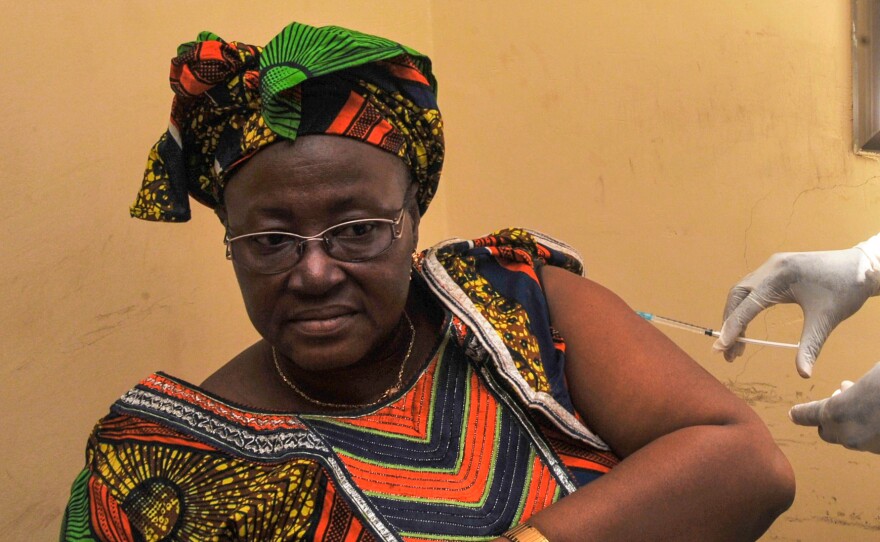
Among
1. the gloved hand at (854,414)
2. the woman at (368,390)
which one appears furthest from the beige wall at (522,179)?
the gloved hand at (854,414)

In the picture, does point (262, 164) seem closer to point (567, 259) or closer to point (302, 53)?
point (302, 53)

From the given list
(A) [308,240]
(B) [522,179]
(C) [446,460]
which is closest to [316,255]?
(A) [308,240]

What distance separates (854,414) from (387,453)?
758 millimetres

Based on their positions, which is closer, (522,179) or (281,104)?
(281,104)

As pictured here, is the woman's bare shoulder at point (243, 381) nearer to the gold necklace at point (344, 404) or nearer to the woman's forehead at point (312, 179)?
the gold necklace at point (344, 404)

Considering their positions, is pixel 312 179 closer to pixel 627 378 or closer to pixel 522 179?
pixel 627 378

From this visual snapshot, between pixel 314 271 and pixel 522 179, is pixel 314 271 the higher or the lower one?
the higher one

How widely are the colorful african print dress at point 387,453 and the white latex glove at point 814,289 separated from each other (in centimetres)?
→ 43

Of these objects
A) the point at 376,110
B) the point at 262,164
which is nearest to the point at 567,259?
the point at 376,110

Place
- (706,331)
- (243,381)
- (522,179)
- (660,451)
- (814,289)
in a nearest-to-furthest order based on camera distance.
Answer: (660,451), (243,381), (814,289), (706,331), (522,179)

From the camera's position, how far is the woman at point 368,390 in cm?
135

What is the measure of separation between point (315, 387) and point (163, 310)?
0.57 meters

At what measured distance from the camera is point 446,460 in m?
1.47

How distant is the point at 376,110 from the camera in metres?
1.49
